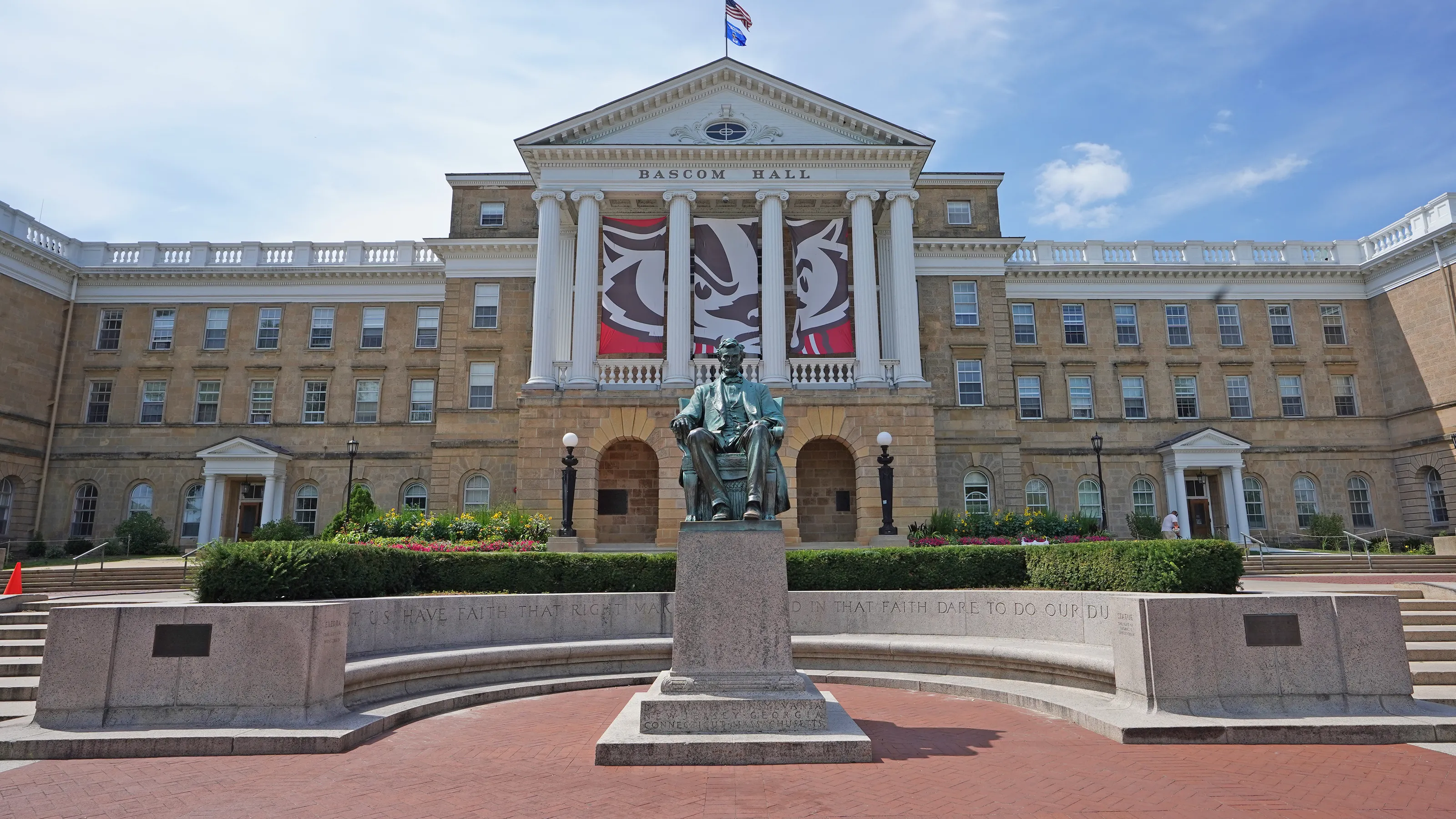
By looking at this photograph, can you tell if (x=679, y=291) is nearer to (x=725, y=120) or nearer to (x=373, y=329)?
(x=725, y=120)

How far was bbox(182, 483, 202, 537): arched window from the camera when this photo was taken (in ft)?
116

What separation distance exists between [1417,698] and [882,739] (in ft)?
19.1

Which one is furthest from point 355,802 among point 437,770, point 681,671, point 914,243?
point 914,243

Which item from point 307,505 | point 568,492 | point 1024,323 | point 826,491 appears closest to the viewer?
point 568,492

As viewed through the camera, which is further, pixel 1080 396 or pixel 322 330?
Answer: pixel 322 330

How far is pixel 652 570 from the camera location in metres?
13.8

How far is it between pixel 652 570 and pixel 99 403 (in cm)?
3519

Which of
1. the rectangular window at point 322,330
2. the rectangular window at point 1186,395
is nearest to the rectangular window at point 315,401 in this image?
the rectangular window at point 322,330

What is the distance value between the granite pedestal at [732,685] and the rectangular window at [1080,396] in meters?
32.0

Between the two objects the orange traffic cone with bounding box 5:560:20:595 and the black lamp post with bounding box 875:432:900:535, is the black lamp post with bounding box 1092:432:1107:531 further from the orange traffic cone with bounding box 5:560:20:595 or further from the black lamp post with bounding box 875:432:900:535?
the orange traffic cone with bounding box 5:560:20:595

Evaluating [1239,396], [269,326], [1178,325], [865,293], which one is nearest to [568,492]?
[865,293]

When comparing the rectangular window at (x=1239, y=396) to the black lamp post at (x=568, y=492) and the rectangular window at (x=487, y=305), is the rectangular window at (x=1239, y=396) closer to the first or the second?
the black lamp post at (x=568, y=492)

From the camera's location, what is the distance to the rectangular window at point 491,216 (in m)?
36.7

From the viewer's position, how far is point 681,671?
771cm
